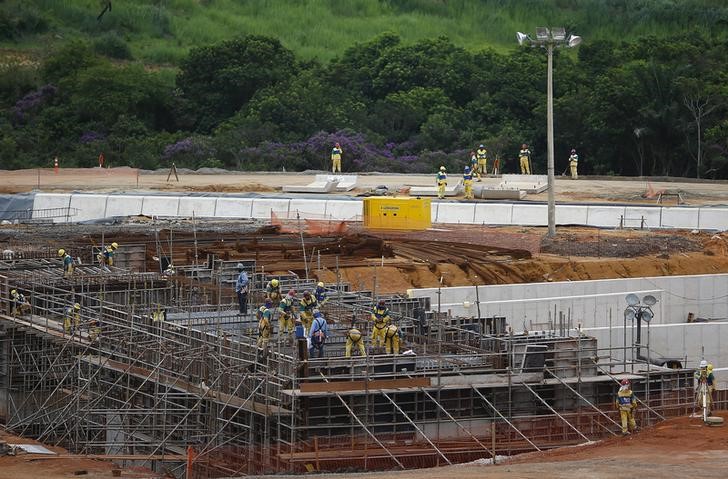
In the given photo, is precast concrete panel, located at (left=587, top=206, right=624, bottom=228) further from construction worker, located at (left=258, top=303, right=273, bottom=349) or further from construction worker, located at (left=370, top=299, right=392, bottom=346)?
construction worker, located at (left=258, top=303, right=273, bottom=349)

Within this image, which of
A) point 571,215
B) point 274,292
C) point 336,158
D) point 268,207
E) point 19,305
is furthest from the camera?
point 336,158

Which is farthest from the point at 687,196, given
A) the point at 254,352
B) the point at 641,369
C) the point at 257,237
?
the point at 254,352

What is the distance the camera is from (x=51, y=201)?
6241 cm

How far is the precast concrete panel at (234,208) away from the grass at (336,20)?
126 feet

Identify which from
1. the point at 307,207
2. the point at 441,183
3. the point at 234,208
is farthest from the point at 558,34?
the point at 234,208

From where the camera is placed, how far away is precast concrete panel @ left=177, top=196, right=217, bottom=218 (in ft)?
198

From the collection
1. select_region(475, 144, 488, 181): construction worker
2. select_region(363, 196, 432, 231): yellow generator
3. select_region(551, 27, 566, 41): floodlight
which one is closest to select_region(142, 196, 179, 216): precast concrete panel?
select_region(363, 196, 432, 231): yellow generator

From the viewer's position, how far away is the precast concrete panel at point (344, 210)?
192 feet

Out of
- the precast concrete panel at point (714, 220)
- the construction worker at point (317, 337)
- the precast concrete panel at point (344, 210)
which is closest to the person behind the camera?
the construction worker at point (317, 337)

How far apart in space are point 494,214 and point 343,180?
11.3 m

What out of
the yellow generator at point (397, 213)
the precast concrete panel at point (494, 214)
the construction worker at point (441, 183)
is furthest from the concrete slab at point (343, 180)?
the precast concrete panel at point (494, 214)

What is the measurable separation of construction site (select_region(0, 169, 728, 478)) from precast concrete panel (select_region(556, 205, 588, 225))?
217 centimetres

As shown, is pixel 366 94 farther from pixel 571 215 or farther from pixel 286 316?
pixel 286 316

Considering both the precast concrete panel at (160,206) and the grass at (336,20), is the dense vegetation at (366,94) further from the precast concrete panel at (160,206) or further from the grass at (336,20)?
the precast concrete panel at (160,206)
